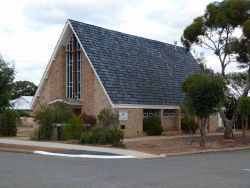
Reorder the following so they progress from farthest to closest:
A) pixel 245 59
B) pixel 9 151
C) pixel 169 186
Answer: pixel 245 59 → pixel 9 151 → pixel 169 186

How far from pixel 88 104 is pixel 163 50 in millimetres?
11422

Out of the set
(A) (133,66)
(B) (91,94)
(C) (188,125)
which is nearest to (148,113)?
(C) (188,125)

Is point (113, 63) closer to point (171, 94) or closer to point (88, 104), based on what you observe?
point (88, 104)

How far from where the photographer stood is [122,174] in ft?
48.3

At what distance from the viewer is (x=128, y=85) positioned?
121 feet

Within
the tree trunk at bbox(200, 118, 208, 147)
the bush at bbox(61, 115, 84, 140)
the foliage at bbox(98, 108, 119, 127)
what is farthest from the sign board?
the foliage at bbox(98, 108, 119, 127)

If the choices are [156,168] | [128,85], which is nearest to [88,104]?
[128,85]

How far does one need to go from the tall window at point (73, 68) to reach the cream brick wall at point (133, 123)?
177 inches

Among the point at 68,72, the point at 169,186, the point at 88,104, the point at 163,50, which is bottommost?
the point at 169,186

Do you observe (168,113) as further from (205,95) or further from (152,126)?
(205,95)

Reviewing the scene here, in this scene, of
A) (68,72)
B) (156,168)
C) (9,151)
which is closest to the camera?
(156,168)

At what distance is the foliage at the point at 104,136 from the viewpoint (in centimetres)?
2656

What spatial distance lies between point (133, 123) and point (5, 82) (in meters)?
9.91

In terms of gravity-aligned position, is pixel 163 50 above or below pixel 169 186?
above
